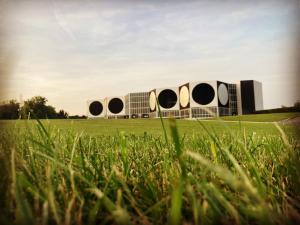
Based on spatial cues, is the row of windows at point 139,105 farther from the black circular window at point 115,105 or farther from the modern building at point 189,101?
the black circular window at point 115,105

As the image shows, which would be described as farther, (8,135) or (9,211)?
(8,135)

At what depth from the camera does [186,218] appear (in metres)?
1.11

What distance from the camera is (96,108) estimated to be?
88.7m

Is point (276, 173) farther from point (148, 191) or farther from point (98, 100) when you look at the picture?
point (98, 100)

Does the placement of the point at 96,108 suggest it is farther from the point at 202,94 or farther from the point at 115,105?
the point at 202,94

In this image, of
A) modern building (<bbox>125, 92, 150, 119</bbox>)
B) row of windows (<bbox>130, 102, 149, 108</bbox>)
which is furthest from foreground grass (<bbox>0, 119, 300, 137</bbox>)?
row of windows (<bbox>130, 102, 149, 108</bbox>)

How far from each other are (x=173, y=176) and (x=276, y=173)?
0.62 m

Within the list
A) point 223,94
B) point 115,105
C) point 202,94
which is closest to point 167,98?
point 202,94

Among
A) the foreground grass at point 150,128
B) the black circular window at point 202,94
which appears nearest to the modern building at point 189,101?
the black circular window at point 202,94

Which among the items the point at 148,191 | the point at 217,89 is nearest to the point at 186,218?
the point at 148,191

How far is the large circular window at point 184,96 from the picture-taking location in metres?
69.8

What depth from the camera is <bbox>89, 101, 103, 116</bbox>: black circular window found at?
289ft

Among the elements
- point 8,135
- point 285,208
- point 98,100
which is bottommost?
point 285,208

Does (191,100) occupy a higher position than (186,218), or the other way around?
(191,100)
